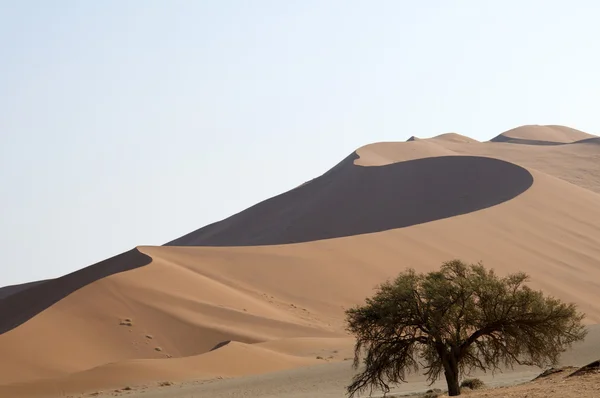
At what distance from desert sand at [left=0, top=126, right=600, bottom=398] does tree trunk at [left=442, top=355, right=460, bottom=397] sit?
475cm

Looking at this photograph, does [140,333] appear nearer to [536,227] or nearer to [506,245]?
[506,245]

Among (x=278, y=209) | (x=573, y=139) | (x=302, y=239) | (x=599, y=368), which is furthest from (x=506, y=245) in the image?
(x=573, y=139)

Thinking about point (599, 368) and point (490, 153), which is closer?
point (599, 368)

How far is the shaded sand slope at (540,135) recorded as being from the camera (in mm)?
109938

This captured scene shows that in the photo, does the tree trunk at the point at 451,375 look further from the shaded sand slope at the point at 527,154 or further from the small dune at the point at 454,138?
the small dune at the point at 454,138

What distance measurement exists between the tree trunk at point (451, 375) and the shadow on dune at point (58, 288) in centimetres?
2283

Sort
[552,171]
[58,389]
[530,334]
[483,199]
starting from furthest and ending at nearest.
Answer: [552,171] < [483,199] < [58,389] < [530,334]

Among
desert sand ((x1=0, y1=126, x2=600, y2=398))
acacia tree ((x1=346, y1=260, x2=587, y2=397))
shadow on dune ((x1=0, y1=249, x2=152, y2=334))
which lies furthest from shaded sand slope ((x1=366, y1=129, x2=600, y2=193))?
acacia tree ((x1=346, y1=260, x2=587, y2=397))

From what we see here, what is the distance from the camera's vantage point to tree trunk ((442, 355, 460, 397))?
21594 mm

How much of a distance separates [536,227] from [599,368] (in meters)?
40.3

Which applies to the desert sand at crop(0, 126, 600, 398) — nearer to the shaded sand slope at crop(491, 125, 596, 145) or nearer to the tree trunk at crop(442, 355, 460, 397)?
the tree trunk at crop(442, 355, 460, 397)

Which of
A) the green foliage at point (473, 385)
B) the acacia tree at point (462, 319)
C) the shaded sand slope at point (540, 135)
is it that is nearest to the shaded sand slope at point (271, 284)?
the green foliage at point (473, 385)

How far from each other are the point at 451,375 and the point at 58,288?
26.0m

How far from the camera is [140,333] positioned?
36.0m
